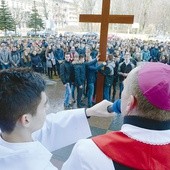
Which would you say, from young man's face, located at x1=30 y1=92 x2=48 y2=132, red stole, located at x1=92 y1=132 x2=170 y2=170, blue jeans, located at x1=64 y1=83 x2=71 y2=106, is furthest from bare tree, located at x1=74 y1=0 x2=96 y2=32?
red stole, located at x1=92 y1=132 x2=170 y2=170

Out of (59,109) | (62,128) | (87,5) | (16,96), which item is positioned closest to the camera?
(16,96)

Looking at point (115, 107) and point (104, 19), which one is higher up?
point (104, 19)

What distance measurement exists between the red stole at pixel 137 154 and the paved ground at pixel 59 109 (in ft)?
8.53

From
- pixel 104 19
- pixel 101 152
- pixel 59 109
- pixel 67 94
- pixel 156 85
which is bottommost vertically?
pixel 59 109

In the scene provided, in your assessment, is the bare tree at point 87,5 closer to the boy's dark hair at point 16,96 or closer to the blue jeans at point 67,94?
the blue jeans at point 67,94

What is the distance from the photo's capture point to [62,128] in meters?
1.62

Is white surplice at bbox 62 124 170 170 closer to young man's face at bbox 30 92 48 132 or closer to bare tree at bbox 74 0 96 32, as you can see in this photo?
young man's face at bbox 30 92 48 132

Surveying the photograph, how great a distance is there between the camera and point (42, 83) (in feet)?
3.91

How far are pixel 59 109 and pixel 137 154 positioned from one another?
206 inches

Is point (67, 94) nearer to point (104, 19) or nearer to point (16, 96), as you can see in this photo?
point (104, 19)

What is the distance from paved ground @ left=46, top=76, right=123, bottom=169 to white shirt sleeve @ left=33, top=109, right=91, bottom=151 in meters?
1.84

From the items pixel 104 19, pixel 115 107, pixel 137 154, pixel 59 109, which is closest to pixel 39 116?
pixel 115 107

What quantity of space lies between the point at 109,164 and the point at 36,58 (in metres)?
8.31

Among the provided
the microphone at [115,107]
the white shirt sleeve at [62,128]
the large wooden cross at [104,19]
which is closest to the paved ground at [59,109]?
the large wooden cross at [104,19]
